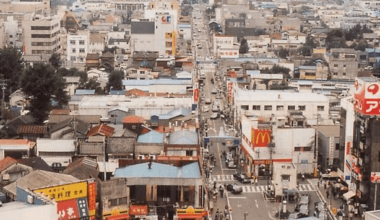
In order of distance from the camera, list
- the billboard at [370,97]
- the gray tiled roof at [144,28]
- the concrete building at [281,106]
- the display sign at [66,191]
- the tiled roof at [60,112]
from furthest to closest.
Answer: the gray tiled roof at [144,28] < the concrete building at [281,106] < the tiled roof at [60,112] < the billboard at [370,97] < the display sign at [66,191]

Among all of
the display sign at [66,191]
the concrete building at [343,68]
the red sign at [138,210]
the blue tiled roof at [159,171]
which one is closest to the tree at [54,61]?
the concrete building at [343,68]

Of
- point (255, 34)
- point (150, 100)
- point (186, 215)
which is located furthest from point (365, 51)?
point (186, 215)

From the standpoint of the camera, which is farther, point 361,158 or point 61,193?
point 361,158

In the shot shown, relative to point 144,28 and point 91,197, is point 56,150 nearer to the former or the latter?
point 91,197

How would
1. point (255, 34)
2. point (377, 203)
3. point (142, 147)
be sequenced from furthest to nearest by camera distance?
point (255, 34)
point (142, 147)
point (377, 203)

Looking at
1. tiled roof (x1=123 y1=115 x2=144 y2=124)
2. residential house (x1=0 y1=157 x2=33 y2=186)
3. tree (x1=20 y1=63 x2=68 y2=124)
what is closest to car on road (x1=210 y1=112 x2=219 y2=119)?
tree (x1=20 y1=63 x2=68 y2=124)

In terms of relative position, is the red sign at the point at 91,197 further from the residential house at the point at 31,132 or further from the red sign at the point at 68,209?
the residential house at the point at 31,132

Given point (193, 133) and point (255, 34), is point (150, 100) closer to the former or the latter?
point (193, 133)
